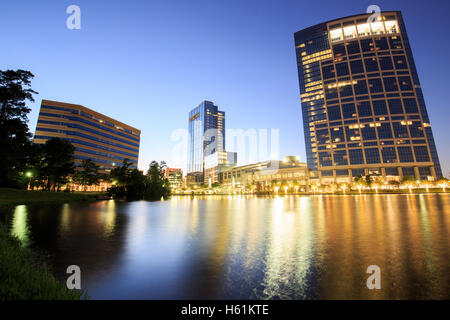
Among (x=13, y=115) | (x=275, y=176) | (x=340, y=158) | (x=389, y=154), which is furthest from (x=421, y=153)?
(x=13, y=115)

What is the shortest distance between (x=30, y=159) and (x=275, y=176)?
145 metres

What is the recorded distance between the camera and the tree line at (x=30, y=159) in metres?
33.2

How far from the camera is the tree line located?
33.2 meters

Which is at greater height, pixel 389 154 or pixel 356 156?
pixel 356 156

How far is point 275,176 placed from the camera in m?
164

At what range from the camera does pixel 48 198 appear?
148 feet

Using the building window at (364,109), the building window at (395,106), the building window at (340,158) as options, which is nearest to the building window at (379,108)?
the building window at (364,109)

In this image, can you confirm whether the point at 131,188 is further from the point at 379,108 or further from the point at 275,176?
the point at 379,108

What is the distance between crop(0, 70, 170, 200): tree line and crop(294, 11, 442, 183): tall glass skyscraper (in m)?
110

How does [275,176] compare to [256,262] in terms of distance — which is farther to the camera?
[275,176]

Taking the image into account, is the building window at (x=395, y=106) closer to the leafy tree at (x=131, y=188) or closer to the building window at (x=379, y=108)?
the building window at (x=379, y=108)

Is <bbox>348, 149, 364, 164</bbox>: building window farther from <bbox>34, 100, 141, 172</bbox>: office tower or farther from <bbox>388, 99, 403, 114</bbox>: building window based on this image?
<bbox>34, 100, 141, 172</bbox>: office tower
